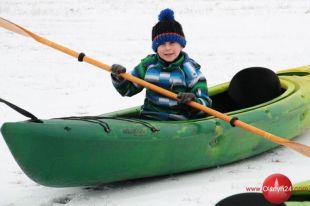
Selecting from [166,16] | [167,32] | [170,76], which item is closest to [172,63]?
[170,76]

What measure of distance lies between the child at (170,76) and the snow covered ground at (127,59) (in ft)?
1.95

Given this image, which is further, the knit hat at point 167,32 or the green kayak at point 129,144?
the knit hat at point 167,32

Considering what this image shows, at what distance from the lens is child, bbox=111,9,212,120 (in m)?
4.41

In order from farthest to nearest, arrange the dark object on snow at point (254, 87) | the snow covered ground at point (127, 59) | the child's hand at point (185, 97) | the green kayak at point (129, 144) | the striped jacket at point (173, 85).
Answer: the dark object on snow at point (254, 87) → the striped jacket at point (173, 85) → the child's hand at point (185, 97) → the snow covered ground at point (127, 59) → the green kayak at point (129, 144)

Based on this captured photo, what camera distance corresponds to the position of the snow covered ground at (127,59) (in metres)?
3.88

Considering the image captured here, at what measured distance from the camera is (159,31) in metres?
4.43

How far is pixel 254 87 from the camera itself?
5.14 metres

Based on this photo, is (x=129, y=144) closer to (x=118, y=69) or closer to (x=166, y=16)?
(x=118, y=69)

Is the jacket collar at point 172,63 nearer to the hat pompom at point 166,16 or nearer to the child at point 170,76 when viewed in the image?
the child at point 170,76

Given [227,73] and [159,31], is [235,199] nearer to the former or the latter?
[159,31]

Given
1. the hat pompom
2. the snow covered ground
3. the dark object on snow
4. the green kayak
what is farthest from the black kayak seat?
the hat pompom

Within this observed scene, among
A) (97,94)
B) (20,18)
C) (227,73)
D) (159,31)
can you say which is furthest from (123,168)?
(20,18)

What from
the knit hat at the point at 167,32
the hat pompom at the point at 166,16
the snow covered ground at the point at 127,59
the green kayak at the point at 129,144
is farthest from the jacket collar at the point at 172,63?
the snow covered ground at the point at 127,59

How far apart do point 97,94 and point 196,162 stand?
11.8 feet
